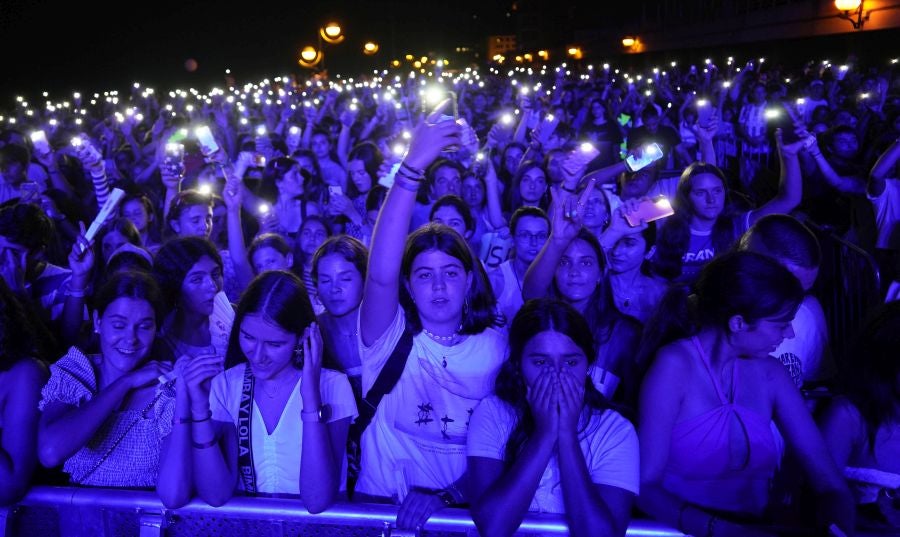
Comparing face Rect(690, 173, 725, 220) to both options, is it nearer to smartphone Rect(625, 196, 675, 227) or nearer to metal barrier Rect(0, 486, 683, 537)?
smartphone Rect(625, 196, 675, 227)

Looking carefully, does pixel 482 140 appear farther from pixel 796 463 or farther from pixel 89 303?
pixel 796 463

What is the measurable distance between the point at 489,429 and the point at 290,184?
4041 mm

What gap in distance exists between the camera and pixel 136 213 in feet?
15.8

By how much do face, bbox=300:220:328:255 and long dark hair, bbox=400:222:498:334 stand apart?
1.99 metres

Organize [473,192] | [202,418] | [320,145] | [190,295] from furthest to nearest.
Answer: [320,145]
[473,192]
[190,295]
[202,418]

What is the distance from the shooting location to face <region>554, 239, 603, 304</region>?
3236 millimetres

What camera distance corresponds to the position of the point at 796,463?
229 centimetres

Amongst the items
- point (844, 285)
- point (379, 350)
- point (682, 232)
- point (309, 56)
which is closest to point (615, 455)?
point (379, 350)

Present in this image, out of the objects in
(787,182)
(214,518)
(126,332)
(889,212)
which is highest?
(787,182)

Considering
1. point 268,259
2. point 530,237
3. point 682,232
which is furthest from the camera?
point 682,232

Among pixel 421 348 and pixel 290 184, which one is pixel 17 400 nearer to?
pixel 421 348

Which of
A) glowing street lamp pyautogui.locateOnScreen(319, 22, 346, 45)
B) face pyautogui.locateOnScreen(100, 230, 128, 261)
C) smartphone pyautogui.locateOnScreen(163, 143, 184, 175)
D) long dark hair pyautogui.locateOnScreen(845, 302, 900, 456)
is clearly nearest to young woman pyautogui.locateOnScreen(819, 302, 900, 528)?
long dark hair pyautogui.locateOnScreen(845, 302, 900, 456)

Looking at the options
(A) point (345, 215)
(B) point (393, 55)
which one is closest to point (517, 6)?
(B) point (393, 55)

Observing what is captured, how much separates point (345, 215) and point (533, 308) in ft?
11.0
